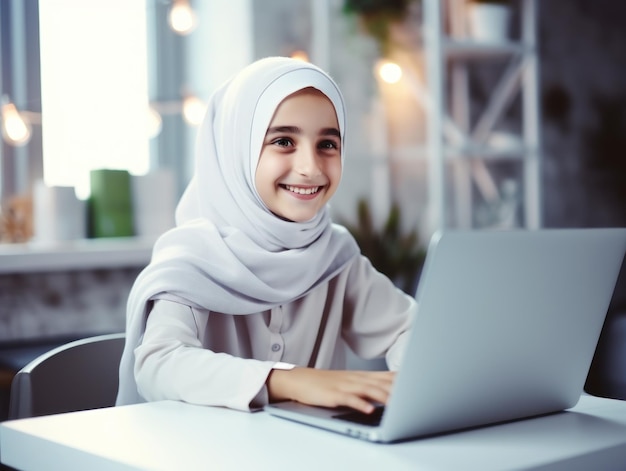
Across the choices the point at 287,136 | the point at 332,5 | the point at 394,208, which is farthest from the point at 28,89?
the point at 287,136

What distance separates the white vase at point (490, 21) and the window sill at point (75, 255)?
1757 millimetres

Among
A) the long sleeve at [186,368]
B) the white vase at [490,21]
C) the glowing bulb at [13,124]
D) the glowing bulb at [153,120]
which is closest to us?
the long sleeve at [186,368]

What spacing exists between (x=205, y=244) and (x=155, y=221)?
1.48 m

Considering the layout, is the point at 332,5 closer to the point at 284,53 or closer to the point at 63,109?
the point at 284,53

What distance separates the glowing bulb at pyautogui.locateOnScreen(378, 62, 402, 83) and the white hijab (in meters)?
2.07

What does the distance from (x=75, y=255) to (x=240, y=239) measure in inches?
53.7

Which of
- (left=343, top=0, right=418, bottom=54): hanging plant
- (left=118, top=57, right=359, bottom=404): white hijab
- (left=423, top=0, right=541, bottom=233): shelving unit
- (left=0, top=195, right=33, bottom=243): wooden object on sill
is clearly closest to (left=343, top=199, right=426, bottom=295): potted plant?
(left=423, top=0, right=541, bottom=233): shelving unit

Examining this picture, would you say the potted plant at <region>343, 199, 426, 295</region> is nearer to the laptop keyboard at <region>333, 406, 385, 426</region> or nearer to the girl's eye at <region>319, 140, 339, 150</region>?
the girl's eye at <region>319, 140, 339, 150</region>

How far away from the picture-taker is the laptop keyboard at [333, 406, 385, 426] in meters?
0.88

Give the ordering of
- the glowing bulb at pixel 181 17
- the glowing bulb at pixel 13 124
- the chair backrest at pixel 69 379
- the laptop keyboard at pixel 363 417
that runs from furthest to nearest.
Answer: the glowing bulb at pixel 181 17, the glowing bulb at pixel 13 124, the chair backrest at pixel 69 379, the laptop keyboard at pixel 363 417

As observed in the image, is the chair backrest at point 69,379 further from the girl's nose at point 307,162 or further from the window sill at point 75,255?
the window sill at point 75,255

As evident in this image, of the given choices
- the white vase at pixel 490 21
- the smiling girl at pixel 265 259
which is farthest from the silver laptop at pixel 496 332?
the white vase at pixel 490 21

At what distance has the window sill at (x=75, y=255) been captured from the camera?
97.0 inches

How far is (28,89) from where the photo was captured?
9.42ft
